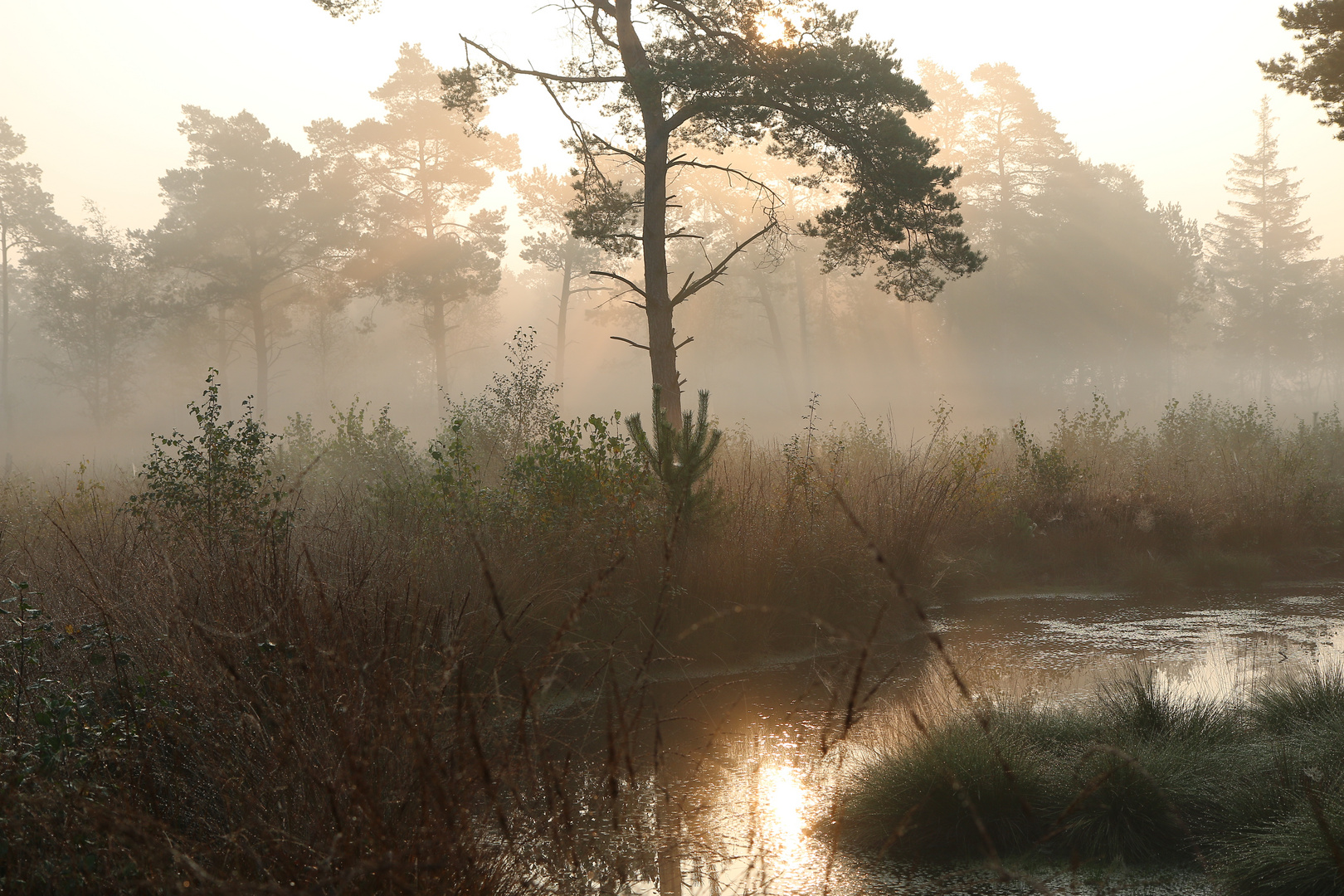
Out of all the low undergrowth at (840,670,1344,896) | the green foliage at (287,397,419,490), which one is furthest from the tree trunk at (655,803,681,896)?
the green foliage at (287,397,419,490)

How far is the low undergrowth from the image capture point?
3.20m

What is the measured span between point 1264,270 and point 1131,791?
51608 mm

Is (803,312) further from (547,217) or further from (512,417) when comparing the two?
(512,417)

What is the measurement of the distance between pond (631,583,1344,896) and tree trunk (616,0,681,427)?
3.91m

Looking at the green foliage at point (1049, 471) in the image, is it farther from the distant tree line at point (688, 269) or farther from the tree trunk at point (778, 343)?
the tree trunk at point (778, 343)

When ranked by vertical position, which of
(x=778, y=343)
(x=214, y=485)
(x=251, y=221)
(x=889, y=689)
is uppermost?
(x=251, y=221)

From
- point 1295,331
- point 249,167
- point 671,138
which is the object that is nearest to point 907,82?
point 671,138

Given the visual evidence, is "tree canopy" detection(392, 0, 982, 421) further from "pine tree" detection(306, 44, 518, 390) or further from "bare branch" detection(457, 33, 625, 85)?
"pine tree" detection(306, 44, 518, 390)

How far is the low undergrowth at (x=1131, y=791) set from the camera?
10.5 feet

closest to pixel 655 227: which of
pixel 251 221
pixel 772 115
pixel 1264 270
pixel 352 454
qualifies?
pixel 772 115

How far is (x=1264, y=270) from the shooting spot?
4456cm

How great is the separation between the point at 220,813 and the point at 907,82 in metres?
9.01

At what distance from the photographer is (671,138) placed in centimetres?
1094

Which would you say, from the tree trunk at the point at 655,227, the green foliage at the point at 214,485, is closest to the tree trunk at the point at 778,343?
the tree trunk at the point at 655,227
